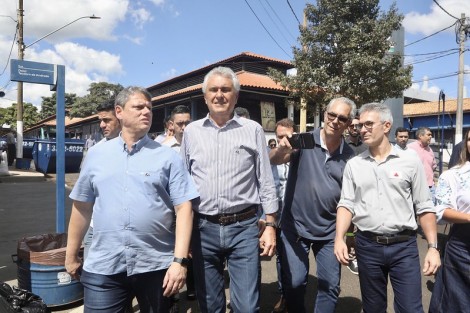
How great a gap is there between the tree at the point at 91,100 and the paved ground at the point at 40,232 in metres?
37.6

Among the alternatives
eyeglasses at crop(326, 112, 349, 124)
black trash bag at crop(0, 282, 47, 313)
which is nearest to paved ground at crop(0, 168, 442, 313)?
black trash bag at crop(0, 282, 47, 313)

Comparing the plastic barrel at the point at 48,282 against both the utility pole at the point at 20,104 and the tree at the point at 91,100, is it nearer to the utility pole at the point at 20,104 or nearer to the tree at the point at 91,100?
the utility pole at the point at 20,104

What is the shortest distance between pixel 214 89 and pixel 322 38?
10.9 meters

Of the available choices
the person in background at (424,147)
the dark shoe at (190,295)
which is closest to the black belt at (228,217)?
the dark shoe at (190,295)

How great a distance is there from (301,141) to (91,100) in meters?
51.2

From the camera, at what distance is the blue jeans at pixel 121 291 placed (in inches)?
84.3

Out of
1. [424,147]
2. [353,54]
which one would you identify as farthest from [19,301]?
[353,54]

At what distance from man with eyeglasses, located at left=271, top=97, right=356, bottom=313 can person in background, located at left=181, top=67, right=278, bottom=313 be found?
472 millimetres

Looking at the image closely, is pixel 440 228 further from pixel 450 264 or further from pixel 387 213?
pixel 387 213

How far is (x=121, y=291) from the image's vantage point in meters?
2.19

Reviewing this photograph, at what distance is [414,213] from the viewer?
8.72 ft

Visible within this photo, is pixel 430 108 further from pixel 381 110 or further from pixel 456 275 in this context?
pixel 381 110

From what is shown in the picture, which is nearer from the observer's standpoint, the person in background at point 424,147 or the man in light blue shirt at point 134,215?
the man in light blue shirt at point 134,215

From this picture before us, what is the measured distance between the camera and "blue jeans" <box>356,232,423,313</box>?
247 cm
